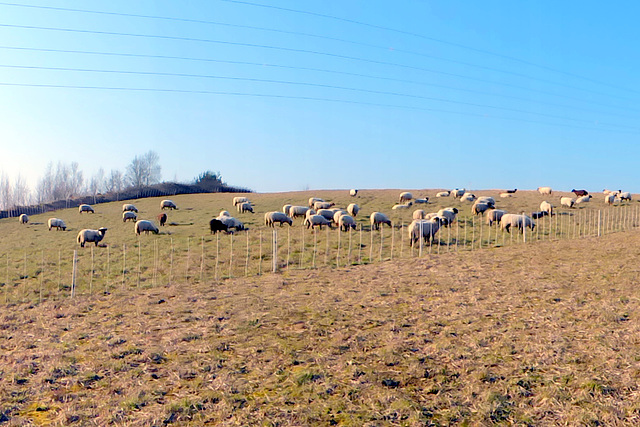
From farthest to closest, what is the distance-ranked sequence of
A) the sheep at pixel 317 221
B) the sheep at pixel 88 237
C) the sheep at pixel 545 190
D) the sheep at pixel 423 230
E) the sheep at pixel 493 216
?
1. the sheep at pixel 545 190
2. the sheep at pixel 493 216
3. the sheep at pixel 317 221
4. the sheep at pixel 88 237
5. the sheep at pixel 423 230

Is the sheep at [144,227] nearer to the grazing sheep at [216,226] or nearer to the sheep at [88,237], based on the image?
the sheep at [88,237]

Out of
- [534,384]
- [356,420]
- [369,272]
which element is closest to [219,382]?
[356,420]

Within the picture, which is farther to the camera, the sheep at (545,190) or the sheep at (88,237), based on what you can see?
the sheep at (545,190)

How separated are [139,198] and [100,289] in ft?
171

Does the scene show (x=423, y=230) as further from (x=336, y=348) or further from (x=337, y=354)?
(x=337, y=354)

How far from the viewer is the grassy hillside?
5699 mm

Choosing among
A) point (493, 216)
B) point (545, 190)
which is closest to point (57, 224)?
point (493, 216)

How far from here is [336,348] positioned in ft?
26.0

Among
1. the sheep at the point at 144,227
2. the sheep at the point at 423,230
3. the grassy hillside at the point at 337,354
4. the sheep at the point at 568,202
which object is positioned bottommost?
the grassy hillside at the point at 337,354

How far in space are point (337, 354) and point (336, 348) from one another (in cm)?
28

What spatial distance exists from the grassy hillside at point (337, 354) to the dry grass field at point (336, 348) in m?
0.03

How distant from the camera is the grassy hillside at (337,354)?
570 centimetres

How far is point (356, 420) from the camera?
5426 mm

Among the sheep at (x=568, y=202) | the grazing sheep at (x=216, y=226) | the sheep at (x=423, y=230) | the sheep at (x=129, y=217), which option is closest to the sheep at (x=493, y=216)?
the sheep at (x=423, y=230)
